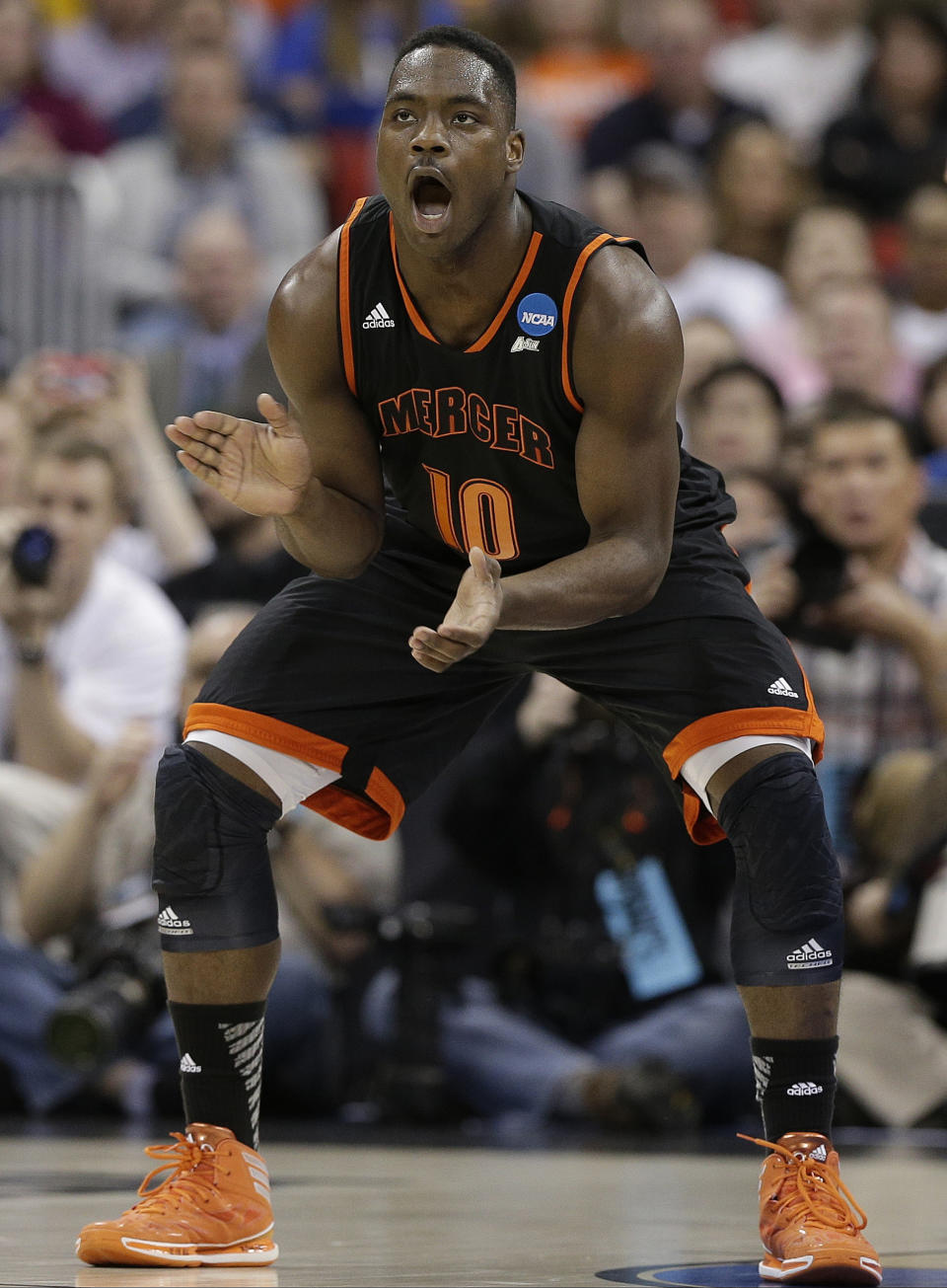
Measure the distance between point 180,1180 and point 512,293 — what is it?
1.61 metres

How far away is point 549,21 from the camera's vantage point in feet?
37.5

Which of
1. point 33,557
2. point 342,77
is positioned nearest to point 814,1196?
point 33,557

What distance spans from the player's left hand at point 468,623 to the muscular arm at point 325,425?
1.56 ft

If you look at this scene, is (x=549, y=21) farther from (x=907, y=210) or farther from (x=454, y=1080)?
(x=454, y=1080)

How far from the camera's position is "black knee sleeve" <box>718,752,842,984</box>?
341 cm

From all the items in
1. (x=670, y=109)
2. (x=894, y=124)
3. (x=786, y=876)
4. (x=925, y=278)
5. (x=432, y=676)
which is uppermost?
(x=670, y=109)

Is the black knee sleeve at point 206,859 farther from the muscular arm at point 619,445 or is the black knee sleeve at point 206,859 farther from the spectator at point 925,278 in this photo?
the spectator at point 925,278

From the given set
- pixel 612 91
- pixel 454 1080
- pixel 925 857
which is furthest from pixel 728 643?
pixel 612 91

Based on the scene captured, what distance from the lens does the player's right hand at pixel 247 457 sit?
3.36 meters

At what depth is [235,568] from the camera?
293 inches

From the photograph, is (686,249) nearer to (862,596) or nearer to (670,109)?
(670,109)

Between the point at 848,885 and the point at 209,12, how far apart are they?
616cm

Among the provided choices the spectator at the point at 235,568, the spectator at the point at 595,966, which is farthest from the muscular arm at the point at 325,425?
the spectator at the point at 235,568

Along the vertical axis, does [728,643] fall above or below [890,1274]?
above
